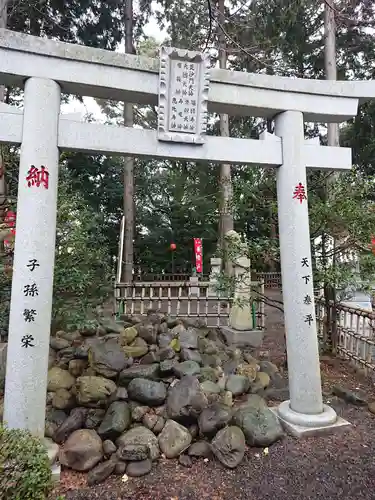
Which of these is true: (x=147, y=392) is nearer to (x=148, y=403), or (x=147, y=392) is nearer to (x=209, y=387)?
(x=148, y=403)

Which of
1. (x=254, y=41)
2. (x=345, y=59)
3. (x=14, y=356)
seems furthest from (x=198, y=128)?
(x=345, y=59)

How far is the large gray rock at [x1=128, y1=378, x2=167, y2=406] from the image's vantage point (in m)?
3.41

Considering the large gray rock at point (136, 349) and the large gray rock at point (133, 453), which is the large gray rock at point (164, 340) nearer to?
the large gray rock at point (136, 349)

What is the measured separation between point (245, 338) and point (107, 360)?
2.90 m

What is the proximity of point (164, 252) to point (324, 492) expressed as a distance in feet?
50.7

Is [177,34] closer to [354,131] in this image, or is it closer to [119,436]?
[354,131]

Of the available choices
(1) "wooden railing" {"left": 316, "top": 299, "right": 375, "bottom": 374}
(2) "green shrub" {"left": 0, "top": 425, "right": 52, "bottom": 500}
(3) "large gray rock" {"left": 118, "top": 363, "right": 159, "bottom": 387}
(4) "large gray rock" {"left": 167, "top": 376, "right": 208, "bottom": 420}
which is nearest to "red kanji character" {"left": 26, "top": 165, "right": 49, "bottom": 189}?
(2) "green shrub" {"left": 0, "top": 425, "right": 52, "bottom": 500}

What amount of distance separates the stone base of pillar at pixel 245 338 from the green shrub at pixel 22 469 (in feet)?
14.3

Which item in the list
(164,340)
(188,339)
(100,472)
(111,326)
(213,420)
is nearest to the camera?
(100,472)

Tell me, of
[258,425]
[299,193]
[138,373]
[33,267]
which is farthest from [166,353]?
[299,193]

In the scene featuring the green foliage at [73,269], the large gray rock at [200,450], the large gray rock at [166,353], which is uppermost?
the green foliage at [73,269]

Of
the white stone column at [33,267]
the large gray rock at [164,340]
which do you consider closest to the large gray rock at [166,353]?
the large gray rock at [164,340]

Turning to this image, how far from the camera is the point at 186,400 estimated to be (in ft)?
10.8

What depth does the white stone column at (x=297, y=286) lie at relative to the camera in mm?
3451
